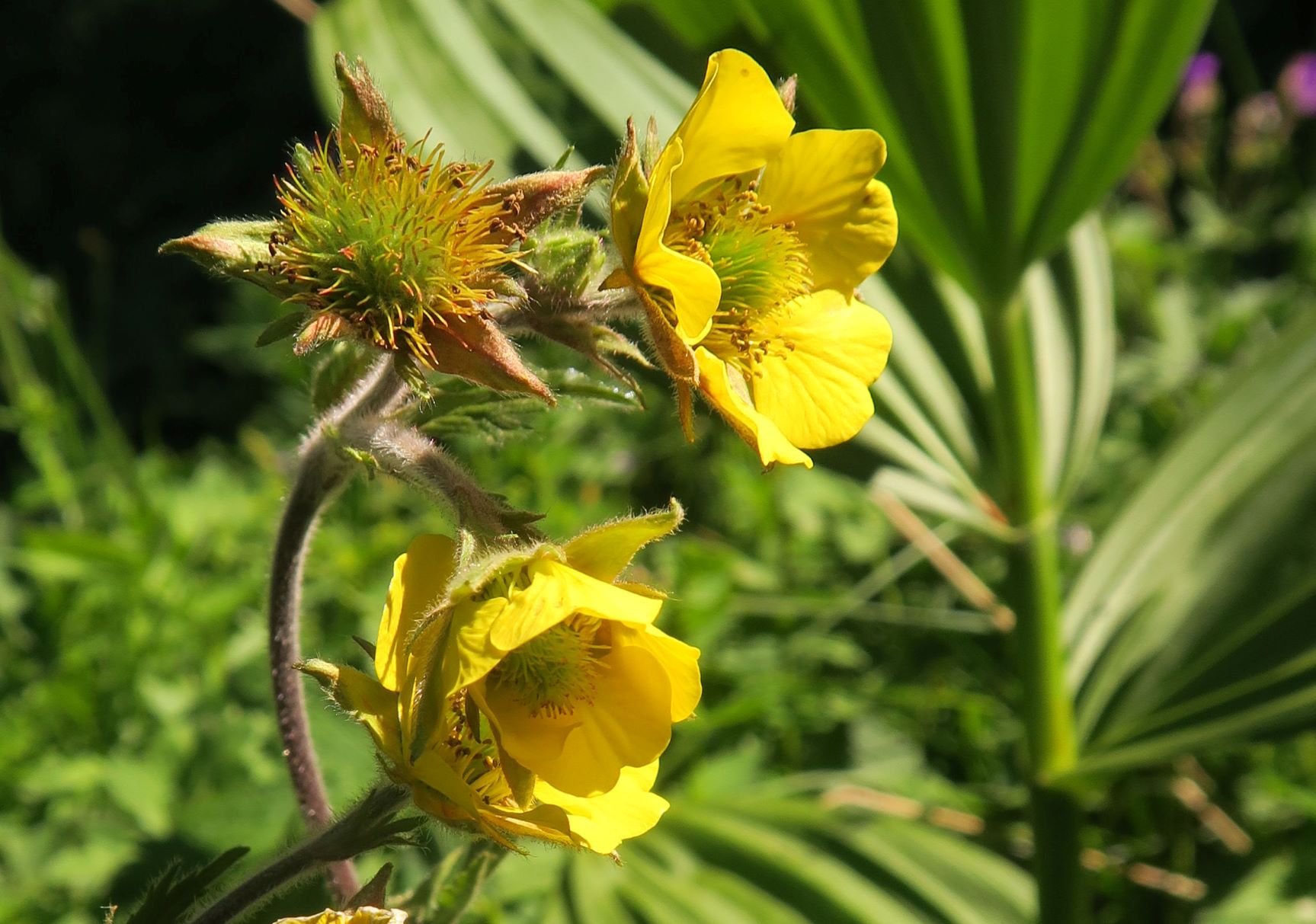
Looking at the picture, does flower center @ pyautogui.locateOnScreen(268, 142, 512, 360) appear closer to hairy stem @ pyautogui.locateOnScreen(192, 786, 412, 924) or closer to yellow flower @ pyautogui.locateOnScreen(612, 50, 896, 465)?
yellow flower @ pyautogui.locateOnScreen(612, 50, 896, 465)

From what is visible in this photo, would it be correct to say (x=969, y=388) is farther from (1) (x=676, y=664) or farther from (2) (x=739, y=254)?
(1) (x=676, y=664)

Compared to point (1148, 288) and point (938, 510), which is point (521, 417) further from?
point (1148, 288)

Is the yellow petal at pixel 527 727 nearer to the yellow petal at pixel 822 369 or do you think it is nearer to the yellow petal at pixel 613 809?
the yellow petal at pixel 613 809

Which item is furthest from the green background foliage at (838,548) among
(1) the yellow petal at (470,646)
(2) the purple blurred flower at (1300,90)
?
(2) the purple blurred flower at (1300,90)

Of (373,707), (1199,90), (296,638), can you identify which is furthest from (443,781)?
(1199,90)

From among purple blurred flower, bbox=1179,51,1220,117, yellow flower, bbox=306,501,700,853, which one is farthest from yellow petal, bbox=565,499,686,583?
purple blurred flower, bbox=1179,51,1220,117

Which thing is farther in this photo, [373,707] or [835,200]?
[835,200]
